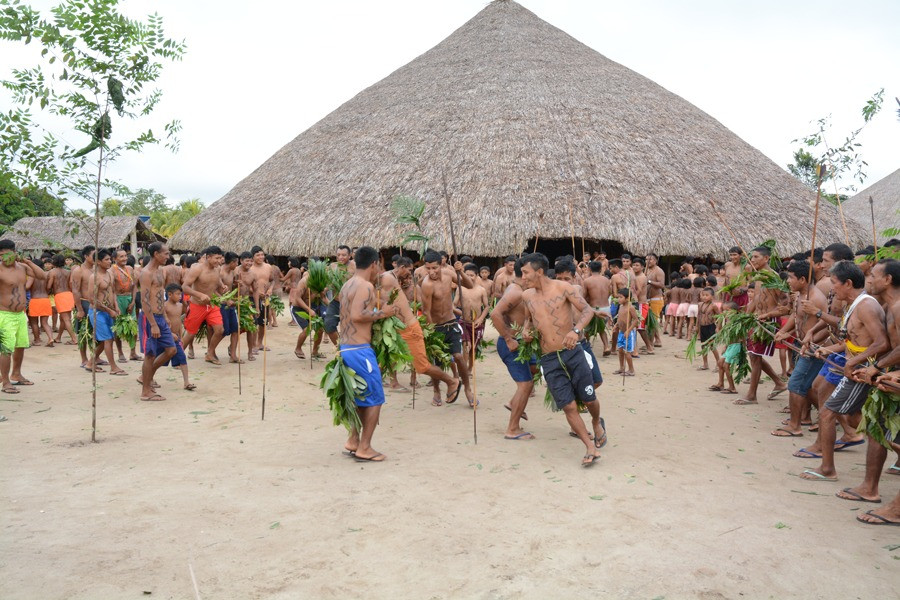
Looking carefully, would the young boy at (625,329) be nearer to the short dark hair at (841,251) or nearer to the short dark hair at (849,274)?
the short dark hair at (841,251)

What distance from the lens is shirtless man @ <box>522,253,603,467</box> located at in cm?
516

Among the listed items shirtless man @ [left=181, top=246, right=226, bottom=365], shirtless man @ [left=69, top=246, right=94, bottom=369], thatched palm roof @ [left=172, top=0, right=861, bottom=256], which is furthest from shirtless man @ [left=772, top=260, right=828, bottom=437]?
thatched palm roof @ [left=172, top=0, right=861, bottom=256]

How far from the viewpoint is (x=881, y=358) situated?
4.20 metres

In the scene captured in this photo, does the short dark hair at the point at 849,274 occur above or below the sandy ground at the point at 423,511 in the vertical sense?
above

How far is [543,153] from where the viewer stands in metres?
17.2

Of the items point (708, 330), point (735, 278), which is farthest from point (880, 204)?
Answer: point (735, 278)

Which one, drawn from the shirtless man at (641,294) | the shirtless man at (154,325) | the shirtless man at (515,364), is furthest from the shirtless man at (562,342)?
the shirtless man at (641,294)

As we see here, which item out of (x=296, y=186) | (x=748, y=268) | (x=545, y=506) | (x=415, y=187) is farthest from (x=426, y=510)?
(x=296, y=186)

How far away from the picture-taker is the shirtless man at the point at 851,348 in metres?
4.23

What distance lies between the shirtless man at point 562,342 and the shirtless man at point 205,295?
5.33 m

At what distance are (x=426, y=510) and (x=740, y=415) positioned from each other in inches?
166

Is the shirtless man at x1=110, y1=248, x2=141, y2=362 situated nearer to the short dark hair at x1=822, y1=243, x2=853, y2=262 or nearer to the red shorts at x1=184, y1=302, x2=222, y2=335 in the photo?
the red shorts at x1=184, y1=302, x2=222, y2=335

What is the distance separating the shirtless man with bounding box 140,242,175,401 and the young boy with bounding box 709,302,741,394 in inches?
250

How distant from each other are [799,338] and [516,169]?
11.6 metres
